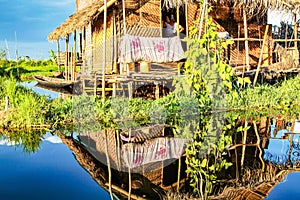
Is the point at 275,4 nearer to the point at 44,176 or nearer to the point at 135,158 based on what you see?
the point at 135,158

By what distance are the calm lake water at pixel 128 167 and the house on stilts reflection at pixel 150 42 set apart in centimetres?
269

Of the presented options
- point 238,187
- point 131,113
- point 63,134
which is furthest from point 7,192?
point 131,113

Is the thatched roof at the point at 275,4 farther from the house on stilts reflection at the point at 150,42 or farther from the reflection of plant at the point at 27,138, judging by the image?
the reflection of plant at the point at 27,138

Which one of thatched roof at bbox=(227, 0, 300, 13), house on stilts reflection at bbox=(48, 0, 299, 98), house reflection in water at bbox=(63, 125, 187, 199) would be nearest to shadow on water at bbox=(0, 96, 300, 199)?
house reflection in water at bbox=(63, 125, 187, 199)

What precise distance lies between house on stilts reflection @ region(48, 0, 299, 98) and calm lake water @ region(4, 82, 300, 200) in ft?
8.81

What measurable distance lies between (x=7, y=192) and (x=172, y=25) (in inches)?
393

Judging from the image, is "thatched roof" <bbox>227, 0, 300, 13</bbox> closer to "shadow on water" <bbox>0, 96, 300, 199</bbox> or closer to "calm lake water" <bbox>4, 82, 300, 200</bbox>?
"shadow on water" <bbox>0, 96, 300, 199</bbox>

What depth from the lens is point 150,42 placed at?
9422 millimetres

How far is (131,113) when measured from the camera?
7867mm

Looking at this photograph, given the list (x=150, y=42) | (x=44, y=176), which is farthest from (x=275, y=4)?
(x=44, y=176)

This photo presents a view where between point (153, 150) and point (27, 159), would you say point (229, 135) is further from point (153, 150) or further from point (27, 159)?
point (27, 159)

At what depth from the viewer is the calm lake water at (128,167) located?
3.62 meters

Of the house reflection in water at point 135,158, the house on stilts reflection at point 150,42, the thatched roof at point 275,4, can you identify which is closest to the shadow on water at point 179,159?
the house reflection in water at point 135,158

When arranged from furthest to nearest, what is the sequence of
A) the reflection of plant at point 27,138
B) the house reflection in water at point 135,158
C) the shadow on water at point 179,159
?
the reflection of plant at point 27,138
the house reflection in water at point 135,158
the shadow on water at point 179,159
